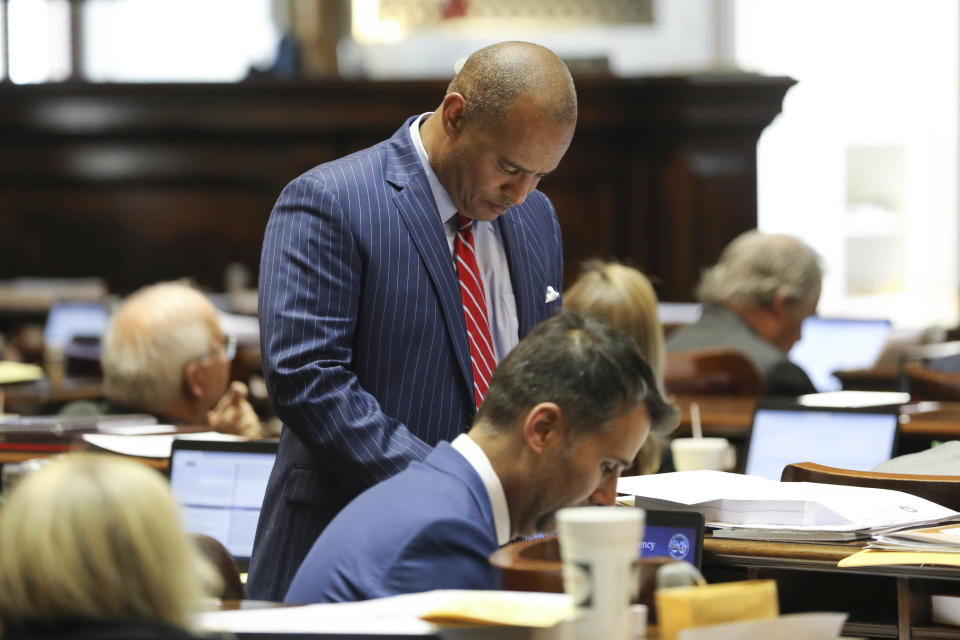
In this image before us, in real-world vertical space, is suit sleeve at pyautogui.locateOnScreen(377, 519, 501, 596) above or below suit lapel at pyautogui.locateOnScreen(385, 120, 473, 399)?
below

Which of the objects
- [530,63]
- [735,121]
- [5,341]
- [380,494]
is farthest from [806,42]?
[380,494]

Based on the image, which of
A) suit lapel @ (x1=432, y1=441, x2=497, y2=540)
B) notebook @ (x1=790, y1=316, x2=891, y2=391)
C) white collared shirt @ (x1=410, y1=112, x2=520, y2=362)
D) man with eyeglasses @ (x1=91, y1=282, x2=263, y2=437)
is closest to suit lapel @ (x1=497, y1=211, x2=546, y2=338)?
white collared shirt @ (x1=410, y1=112, x2=520, y2=362)

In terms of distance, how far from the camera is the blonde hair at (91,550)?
1.15 metres

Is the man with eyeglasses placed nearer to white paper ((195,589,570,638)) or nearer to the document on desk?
the document on desk

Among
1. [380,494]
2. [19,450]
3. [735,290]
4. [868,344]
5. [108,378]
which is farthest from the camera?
[868,344]

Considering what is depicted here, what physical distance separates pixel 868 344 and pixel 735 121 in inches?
58.9

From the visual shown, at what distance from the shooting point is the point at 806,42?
9797 millimetres

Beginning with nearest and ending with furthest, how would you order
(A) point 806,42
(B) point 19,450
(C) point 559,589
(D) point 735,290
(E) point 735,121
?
1. (C) point 559,589
2. (B) point 19,450
3. (D) point 735,290
4. (E) point 735,121
5. (A) point 806,42

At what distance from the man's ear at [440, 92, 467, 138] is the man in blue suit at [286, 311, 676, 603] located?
51 centimetres

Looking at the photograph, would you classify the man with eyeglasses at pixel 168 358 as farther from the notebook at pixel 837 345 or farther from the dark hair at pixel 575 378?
the notebook at pixel 837 345

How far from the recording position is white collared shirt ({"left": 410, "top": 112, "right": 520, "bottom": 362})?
2.46 m

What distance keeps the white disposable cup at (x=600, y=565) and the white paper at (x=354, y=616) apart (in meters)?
0.05

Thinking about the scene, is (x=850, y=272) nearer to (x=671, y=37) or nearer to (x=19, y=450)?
(x=671, y=37)

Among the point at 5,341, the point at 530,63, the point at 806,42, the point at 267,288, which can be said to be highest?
the point at 806,42
